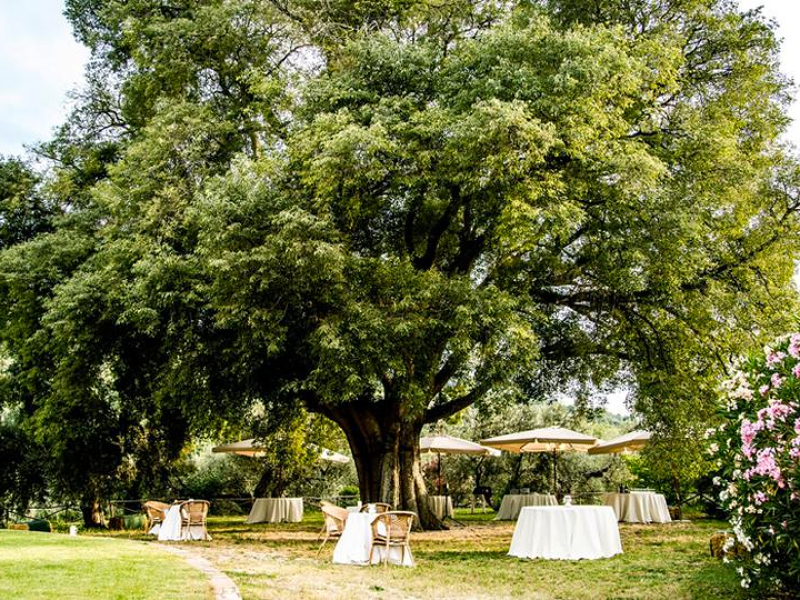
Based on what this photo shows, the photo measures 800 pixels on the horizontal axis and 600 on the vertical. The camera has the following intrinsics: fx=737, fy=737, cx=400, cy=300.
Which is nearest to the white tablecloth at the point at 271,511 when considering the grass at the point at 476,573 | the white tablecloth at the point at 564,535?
the grass at the point at 476,573

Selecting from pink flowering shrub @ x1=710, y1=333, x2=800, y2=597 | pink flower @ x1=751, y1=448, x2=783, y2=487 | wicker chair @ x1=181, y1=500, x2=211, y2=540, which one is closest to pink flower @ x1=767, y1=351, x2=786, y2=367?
pink flowering shrub @ x1=710, y1=333, x2=800, y2=597

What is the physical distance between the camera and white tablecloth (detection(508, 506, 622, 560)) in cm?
1179

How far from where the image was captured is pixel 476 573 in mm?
10203

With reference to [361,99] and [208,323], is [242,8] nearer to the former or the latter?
[361,99]

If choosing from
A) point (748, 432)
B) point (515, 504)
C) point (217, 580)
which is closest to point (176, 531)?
point (217, 580)

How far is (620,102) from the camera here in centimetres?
1490

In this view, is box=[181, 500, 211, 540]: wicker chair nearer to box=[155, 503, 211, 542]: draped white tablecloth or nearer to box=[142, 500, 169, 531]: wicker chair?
box=[155, 503, 211, 542]: draped white tablecloth

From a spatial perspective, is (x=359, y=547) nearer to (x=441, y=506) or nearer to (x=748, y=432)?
(x=748, y=432)

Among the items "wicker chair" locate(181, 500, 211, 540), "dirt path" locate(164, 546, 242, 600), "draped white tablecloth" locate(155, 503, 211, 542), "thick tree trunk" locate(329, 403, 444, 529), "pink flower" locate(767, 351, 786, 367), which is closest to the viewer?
"pink flower" locate(767, 351, 786, 367)

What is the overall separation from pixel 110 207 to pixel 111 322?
9.05ft

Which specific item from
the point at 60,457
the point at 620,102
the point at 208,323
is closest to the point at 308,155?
the point at 208,323

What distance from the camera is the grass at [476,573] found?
8336 millimetres

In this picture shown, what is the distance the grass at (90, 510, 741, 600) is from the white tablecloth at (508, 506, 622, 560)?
325 millimetres

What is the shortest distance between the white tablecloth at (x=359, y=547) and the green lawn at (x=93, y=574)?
97.8 inches
